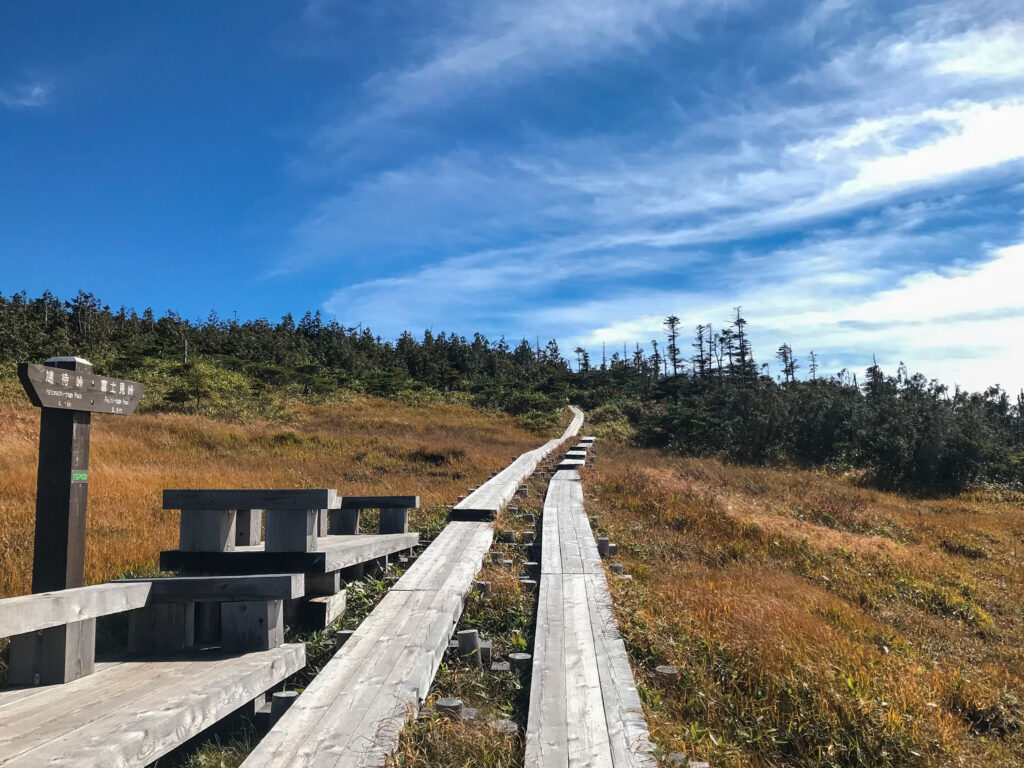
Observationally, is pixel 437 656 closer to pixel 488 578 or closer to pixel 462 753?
pixel 462 753

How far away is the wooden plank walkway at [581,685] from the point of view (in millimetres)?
2852

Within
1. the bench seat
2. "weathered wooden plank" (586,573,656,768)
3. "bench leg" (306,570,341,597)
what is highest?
"bench leg" (306,570,341,597)

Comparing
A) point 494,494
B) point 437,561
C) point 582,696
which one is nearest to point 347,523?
point 437,561

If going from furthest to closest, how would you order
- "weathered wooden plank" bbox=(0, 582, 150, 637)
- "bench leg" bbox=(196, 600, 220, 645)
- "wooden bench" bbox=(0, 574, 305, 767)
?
"bench leg" bbox=(196, 600, 220, 645) → "weathered wooden plank" bbox=(0, 582, 150, 637) → "wooden bench" bbox=(0, 574, 305, 767)

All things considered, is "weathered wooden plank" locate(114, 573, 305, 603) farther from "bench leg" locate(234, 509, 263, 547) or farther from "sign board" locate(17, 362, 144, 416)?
"bench leg" locate(234, 509, 263, 547)

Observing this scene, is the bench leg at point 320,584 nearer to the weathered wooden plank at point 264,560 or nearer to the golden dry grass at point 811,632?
the weathered wooden plank at point 264,560

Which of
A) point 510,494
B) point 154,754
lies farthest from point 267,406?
point 154,754

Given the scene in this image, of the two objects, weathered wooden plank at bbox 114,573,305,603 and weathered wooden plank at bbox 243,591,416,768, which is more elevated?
weathered wooden plank at bbox 114,573,305,603

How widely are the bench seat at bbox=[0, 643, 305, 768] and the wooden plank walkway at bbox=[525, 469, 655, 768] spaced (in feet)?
5.38

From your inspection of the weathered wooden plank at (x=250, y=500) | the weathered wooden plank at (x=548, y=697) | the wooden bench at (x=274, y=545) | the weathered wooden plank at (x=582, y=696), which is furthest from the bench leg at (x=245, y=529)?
the weathered wooden plank at (x=582, y=696)

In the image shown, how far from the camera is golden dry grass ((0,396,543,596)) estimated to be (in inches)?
312

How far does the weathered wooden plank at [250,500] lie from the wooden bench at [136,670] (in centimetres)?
101

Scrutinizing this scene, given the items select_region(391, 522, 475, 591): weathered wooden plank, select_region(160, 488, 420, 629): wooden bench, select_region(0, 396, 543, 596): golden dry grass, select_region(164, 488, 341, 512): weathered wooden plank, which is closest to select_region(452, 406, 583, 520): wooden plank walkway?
select_region(391, 522, 475, 591): weathered wooden plank

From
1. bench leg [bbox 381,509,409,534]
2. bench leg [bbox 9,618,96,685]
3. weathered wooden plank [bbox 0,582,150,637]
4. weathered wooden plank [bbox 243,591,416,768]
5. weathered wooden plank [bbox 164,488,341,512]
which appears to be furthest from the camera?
bench leg [bbox 381,509,409,534]
